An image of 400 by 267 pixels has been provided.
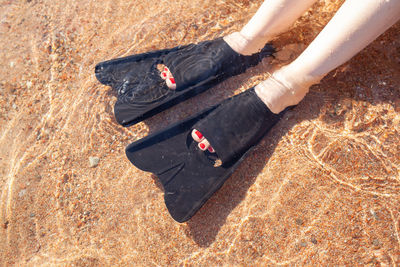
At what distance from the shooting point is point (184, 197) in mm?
2352

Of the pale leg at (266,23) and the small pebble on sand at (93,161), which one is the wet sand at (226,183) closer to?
the small pebble on sand at (93,161)

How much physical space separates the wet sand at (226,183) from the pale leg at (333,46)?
32 centimetres

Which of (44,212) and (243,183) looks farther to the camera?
(44,212)

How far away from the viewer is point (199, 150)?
246 centimetres

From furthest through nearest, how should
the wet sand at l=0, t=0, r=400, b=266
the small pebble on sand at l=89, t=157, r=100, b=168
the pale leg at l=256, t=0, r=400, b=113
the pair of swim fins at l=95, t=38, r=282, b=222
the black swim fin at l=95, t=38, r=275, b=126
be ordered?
1. the small pebble on sand at l=89, t=157, r=100, b=168
2. the black swim fin at l=95, t=38, r=275, b=126
3. the pair of swim fins at l=95, t=38, r=282, b=222
4. the wet sand at l=0, t=0, r=400, b=266
5. the pale leg at l=256, t=0, r=400, b=113

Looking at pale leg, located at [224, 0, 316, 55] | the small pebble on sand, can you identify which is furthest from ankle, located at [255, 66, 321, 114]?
the small pebble on sand

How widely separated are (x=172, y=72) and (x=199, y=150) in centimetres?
82

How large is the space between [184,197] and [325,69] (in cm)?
163

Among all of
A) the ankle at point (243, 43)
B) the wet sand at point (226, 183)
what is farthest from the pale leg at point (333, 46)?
the ankle at point (243, 43)

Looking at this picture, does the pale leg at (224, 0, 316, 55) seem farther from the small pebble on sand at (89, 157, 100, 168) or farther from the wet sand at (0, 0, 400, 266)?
the small pebble on sand at (89, 157, 100, 168)

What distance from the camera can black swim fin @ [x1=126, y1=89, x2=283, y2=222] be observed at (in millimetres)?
2344

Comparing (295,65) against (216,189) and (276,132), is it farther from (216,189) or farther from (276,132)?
(216,189)

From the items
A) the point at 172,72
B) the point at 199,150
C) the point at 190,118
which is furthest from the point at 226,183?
the point at 172,72

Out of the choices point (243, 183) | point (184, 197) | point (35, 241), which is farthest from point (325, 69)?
point (35, 241)
